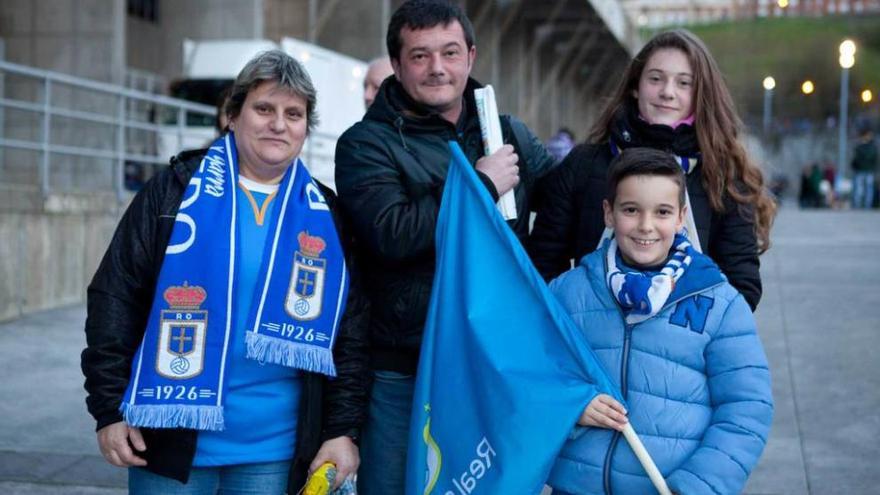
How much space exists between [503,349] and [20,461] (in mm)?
3345

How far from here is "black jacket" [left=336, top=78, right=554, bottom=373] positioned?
295cm

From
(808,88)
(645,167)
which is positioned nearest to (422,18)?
(645,167)

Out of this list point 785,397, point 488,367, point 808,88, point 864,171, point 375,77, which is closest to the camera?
point 488,367

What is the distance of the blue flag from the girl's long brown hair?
77 centimetres

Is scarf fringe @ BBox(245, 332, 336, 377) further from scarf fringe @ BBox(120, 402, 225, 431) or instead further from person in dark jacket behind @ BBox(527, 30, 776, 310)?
person in dark jacket behind @ BBox(527, 30, 776, 310)

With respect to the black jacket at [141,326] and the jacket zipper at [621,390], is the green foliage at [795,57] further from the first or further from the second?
the black jacket at [141,326]

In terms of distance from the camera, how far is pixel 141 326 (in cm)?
285

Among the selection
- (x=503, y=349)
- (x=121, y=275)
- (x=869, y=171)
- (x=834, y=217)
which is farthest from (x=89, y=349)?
(x=869, y=171)

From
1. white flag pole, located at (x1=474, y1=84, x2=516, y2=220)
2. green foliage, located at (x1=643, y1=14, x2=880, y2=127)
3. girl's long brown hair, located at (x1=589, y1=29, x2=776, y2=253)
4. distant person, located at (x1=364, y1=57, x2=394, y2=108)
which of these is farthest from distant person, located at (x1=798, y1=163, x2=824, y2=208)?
white flag pole, located at (x1=474, y1=84, x2=516, y2=220)

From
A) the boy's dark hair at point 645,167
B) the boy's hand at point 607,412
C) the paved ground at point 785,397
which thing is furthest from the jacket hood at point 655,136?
the paved ground at point 785,397

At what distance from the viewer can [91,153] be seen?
33.7 ft

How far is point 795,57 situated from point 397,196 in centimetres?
8670

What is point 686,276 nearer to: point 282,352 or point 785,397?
point 282,352

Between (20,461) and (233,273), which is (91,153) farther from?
(233,273)
